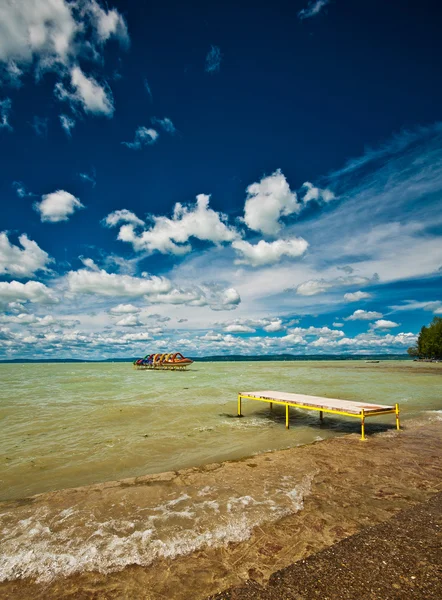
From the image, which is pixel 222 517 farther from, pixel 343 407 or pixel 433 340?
pixel 433 340

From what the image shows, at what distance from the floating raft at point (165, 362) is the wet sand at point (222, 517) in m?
56.3

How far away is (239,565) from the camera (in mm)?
3977

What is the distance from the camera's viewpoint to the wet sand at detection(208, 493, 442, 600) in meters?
3.31

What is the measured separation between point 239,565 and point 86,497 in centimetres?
396

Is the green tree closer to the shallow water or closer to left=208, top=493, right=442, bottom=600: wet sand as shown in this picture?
the shallow water

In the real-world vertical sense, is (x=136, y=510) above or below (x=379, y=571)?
below

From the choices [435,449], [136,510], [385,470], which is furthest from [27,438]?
[435,449]

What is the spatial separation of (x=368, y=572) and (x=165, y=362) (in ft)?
213

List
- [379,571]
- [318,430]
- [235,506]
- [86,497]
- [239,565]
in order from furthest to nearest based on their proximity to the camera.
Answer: [318,430], [86,497], [235,506], [239,565], [379,571]

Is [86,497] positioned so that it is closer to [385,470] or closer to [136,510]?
[136,510]

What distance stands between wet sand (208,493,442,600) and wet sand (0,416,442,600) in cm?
21

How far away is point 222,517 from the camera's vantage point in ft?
17.6

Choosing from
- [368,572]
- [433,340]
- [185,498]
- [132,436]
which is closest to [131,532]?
[185,498]

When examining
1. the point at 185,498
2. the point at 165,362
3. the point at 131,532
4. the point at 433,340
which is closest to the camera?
the point at 131,532
